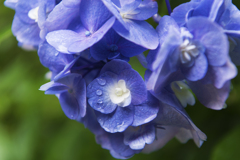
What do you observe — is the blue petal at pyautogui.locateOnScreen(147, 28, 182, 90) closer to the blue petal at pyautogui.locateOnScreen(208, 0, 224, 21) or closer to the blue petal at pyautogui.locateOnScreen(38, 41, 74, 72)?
the blue petal at pyautogui.locateOnScreen(208, 0, 224, 21)

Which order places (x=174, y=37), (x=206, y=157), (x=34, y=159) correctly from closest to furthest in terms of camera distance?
(x=174, y=37) → (x=206, y=157) → (x=34, y=159)

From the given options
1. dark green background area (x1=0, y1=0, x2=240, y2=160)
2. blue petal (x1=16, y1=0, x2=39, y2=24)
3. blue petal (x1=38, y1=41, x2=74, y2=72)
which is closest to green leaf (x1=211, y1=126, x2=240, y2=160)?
dark green background area (x1=0, y1=0, x2=240, y2=160)

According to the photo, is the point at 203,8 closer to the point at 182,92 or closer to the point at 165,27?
the point at 165,27

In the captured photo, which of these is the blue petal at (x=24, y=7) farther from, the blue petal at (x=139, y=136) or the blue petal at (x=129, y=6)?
the blue petal at (x=139, y=136)

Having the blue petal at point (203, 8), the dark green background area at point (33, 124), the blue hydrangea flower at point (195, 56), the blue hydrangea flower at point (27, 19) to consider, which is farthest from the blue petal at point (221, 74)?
the dark green background area at point (33, 124)

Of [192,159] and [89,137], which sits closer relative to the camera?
[192,159]

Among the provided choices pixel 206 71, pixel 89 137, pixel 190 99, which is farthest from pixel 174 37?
pixel 89 137

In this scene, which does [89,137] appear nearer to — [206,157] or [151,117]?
[206,157]
